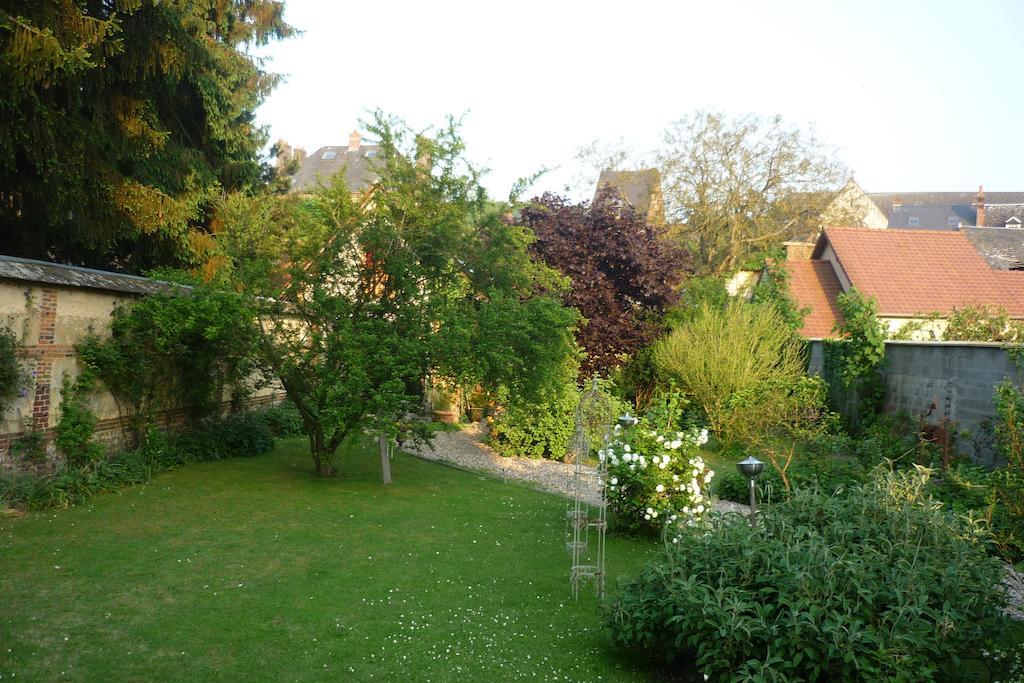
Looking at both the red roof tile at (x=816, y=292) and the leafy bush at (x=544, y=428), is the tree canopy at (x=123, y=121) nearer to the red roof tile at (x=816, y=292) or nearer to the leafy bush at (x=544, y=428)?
the leafy bush at (x=544, y=428)

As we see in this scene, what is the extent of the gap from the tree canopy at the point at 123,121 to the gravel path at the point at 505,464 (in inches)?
236

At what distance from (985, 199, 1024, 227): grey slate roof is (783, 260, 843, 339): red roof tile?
39.7m

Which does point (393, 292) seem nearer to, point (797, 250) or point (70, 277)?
point (70, 277)

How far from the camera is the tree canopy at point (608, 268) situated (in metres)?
16.6

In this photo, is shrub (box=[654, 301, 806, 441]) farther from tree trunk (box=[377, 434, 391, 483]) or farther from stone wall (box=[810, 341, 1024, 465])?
tree trunk (box=[377, 434, 391, 483])

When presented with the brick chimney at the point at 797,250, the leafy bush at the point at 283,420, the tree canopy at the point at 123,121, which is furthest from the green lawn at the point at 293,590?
the brick chimney at the point at 797,250

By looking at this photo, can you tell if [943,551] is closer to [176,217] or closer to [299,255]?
[299,255]

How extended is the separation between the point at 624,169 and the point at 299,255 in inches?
1033

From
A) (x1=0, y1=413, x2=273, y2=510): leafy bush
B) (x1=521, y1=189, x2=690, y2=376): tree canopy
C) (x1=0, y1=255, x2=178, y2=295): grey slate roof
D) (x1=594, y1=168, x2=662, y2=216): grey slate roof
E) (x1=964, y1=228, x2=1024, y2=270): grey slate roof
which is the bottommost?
(x1=0, y1=413, x2=273, y2=510): leafy bush

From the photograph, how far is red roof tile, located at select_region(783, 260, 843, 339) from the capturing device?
2202 cm

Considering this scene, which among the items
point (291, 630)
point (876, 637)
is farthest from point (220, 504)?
point (876, 637)

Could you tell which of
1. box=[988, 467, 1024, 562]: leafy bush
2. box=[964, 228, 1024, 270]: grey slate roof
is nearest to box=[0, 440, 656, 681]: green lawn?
box=[988, 467, 1024, 562]: leafy bush

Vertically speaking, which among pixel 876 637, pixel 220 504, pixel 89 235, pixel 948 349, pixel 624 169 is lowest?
pixel 220 504

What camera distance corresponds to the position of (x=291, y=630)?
17.7 feet
